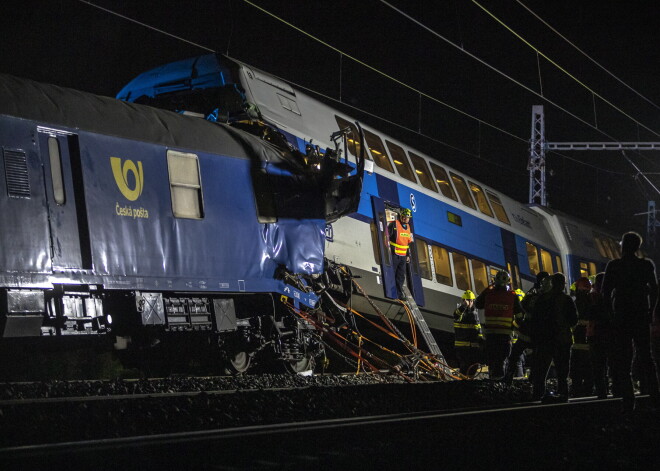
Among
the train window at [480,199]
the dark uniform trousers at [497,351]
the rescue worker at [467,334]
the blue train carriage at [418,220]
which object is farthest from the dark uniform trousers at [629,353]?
the train window at [480,199]

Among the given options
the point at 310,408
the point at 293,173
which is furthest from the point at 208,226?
the point at 310,408

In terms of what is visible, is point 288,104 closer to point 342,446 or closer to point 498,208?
point 498,208

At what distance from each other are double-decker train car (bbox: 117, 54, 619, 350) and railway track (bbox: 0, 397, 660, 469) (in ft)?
24.4

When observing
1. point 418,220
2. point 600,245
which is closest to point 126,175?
point 418,220

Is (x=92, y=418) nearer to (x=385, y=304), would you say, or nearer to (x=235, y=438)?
(x=235, y=438)

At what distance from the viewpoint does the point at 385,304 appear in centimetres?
1562

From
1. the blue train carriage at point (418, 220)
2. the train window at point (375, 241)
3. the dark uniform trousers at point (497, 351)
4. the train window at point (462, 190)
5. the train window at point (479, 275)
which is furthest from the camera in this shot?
the train window at point (462, 190)

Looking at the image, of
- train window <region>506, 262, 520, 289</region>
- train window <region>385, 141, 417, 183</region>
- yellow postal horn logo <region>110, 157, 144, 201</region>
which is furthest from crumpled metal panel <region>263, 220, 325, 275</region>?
train window <region>506, 262, 520, 289</region>

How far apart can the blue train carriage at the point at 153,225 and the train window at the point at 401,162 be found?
158 inches

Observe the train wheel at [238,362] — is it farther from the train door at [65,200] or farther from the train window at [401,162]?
the train window at [401,162]

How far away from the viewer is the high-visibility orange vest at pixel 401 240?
15.9m

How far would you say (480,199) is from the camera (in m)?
20.7

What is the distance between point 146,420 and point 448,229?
12.6 m

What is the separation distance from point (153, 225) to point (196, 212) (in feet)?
2.66
